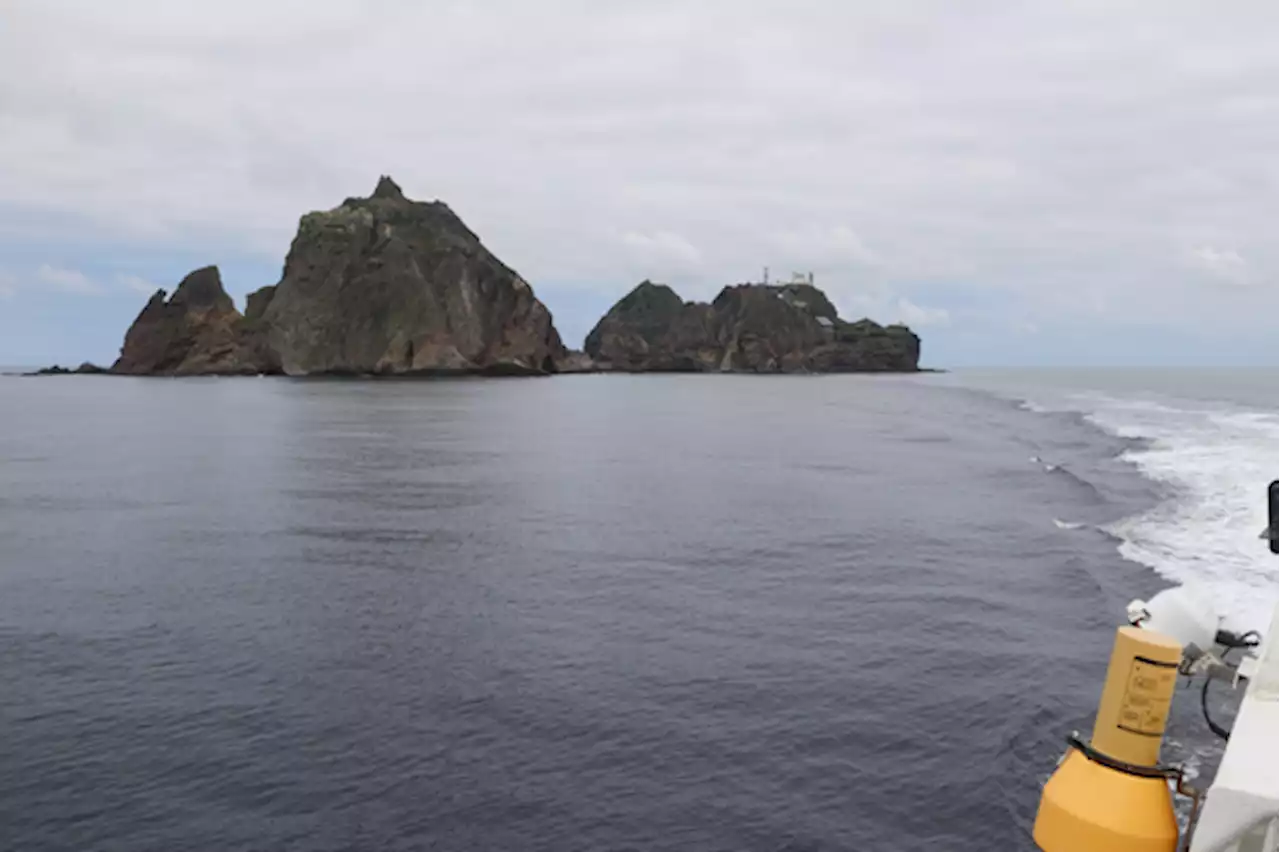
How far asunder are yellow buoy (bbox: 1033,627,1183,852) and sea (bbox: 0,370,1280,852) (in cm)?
600

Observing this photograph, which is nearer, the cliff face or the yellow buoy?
the yellow buoy

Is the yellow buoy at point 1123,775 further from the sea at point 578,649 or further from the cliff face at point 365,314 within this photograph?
the cliff face at point 365,314

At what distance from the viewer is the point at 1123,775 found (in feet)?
18.8

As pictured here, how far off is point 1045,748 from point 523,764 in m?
7.24

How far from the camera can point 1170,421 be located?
245ft

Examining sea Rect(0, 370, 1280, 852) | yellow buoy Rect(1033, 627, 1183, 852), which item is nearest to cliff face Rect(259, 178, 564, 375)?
sea Rect(0, 370, 1280, 852)

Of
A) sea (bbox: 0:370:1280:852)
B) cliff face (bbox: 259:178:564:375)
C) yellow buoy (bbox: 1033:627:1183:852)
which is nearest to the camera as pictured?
yellow buoy (bbox: 1033:627:1183:852)

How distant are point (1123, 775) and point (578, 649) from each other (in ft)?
44.3

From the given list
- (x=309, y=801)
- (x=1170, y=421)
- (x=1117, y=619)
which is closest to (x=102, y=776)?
(x=309, y=801)

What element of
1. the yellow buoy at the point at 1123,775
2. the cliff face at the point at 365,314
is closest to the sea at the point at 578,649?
the yellow buoy at the point at 1123,775

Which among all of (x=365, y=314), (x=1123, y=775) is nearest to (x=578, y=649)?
(x=1123, y=775)

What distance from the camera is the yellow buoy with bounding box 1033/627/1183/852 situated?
558 cm

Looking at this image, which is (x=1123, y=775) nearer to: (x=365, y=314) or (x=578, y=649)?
(x=578, y=649)

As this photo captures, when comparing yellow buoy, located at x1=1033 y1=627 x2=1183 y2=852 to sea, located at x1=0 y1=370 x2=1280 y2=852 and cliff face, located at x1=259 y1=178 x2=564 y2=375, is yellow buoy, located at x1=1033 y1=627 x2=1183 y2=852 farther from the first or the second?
cliff face, located at x1=259 y1=178 x2=564 y2=375
